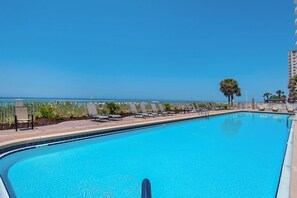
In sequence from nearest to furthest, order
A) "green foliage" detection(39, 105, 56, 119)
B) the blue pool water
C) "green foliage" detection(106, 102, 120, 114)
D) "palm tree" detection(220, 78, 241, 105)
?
the blue pool water < "green foliage" detection(39, 105, 56, 119) < "green foliage" detection(106, 102, 120, 114) < "palm tree" detection(220, 78, 241, 105)

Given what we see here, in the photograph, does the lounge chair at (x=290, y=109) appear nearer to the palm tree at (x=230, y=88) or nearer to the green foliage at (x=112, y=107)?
the palm tree at (x=230, y=88)

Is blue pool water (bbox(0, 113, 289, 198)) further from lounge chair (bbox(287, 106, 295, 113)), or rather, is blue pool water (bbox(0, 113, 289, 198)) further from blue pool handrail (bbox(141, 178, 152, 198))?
lounge chair (bbox(287, 106, 295, 113))

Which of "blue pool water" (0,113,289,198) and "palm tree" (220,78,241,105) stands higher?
"palm tree" (220,78,241,105)

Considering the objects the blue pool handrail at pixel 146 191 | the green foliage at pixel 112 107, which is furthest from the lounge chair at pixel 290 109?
A: the blue pool handrail at pixel 146 191

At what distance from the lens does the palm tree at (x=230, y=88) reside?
99.6ft

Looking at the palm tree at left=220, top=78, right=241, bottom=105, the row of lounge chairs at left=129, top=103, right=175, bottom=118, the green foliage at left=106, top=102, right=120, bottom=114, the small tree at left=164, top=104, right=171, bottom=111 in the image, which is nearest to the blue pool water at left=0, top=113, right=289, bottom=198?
the green foliage at left=106, top=102, right=120, bottom=114

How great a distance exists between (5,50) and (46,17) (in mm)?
15375

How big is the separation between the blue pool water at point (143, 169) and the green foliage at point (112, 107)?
5481mm

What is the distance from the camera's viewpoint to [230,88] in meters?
30.2

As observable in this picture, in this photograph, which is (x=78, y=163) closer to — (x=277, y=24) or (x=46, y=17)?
(x=46, y=17)

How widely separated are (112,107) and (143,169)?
8.46m

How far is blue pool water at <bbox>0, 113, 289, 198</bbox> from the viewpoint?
138 inches

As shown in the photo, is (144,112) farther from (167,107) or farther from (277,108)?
(277,108)

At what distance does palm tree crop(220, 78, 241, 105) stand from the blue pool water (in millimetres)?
24487
